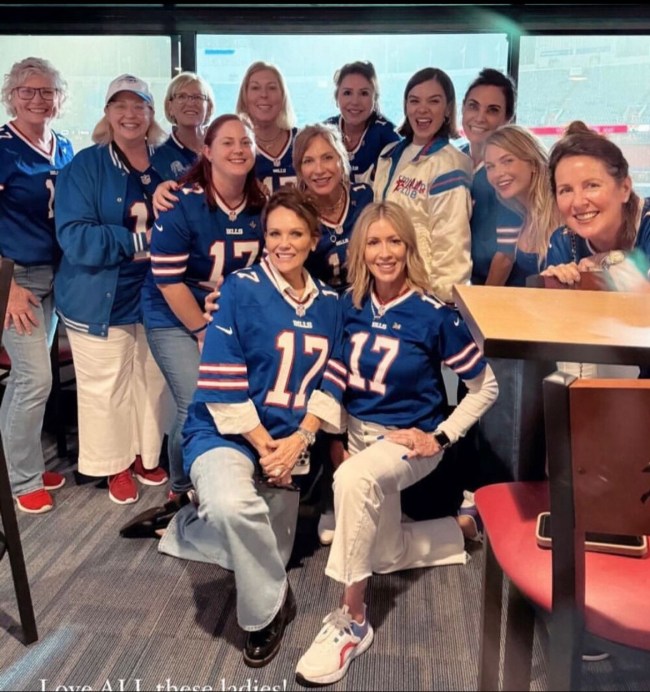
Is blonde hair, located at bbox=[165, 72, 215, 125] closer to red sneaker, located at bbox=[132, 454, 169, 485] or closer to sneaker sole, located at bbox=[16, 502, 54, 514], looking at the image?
red sneaker, located at bbox=[132, 454, 169, 485]

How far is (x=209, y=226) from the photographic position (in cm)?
206

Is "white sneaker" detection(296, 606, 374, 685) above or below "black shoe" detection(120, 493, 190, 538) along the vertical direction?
below

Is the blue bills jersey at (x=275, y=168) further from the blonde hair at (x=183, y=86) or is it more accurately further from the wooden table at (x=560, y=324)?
the wooden table at (x=560, y=324)

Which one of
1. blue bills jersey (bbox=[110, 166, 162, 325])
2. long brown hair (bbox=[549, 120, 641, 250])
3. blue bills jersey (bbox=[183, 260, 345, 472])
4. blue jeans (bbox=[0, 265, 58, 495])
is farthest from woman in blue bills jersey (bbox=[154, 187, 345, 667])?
blue jeans (bbox=[0, 265, 58, 495])

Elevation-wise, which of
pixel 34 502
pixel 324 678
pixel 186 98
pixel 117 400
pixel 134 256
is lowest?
pixel 324 678

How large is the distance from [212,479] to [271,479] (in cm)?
20

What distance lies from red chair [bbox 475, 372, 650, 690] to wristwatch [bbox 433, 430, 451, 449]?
2.19 ft

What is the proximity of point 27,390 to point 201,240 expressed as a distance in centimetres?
88

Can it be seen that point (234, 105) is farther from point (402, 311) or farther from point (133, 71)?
point (402, 311)

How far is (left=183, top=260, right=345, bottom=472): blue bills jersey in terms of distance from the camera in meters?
1.82

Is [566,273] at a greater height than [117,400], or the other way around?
[566,273]

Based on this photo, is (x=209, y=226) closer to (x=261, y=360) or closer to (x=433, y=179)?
(x=261, y=360)

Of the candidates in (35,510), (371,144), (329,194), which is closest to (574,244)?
(329,194)

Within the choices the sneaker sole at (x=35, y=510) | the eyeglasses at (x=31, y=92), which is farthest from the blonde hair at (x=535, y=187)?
the sneaker sole at (x=35, y=510)
